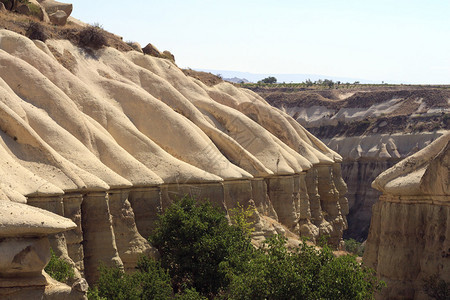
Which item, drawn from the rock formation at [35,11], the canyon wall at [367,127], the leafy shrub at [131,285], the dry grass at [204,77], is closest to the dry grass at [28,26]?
the rock formation at [35,11]

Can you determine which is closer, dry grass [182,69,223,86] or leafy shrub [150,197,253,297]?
leafy shrub [150,197,253,297]

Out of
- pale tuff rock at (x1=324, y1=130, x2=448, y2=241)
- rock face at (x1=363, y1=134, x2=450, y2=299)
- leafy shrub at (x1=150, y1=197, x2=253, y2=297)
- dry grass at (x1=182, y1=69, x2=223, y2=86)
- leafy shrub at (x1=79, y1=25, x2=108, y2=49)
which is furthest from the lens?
pale tuff rock at (x1=324, y1=130, x2=448, y2=241)

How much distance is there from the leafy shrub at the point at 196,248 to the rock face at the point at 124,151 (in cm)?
78

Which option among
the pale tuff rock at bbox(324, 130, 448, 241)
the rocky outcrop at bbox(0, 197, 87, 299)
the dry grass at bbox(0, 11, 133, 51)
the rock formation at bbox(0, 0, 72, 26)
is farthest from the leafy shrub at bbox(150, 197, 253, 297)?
the pale tuff rock at bbox(324, 130, 448, 241)

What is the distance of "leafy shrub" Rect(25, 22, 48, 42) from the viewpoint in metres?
34.3

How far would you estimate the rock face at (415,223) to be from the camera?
22953mm

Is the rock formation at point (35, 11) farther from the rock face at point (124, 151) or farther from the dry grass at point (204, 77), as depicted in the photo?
the dry grass at point (204, 77)

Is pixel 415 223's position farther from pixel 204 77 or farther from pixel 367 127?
pixel 367 127

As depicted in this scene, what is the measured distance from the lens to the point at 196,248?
26.3 meters

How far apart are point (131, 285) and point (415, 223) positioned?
928 centimetres

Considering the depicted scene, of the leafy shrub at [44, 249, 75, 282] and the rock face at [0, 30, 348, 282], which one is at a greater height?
the rock face at [0, 30, 348, 282]

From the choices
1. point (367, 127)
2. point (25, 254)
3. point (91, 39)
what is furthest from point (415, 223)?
point (367, 127)

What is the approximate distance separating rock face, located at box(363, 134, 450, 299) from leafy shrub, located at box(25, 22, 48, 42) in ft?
56.1

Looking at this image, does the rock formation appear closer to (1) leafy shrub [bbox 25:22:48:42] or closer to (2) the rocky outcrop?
(1) leafy shrub [bbox 25:22:48:42]
